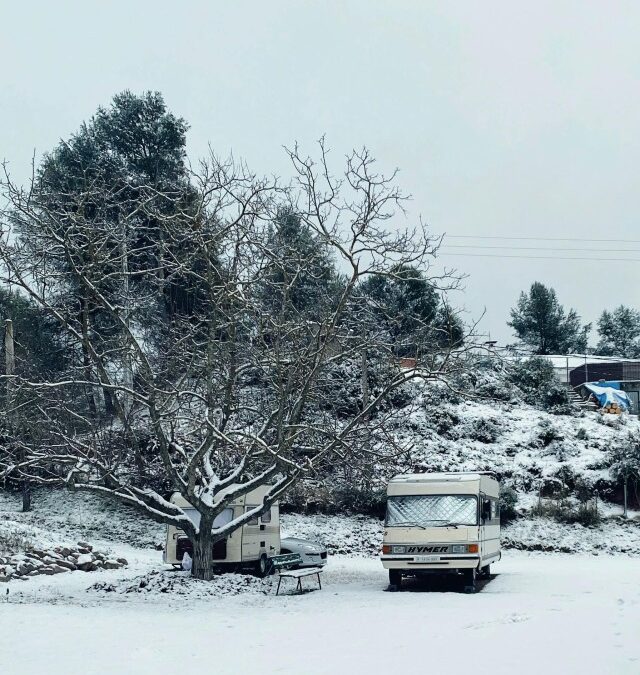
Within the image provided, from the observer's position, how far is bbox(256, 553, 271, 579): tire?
74.9ft

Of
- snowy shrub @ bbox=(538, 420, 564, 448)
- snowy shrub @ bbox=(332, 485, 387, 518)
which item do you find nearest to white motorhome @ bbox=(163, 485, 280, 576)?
snowy shrub @ bbox=(332, 485, 387, 518)

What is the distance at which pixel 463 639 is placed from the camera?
1138cm

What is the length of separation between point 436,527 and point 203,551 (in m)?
4.94

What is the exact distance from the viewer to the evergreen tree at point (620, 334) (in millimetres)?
76000

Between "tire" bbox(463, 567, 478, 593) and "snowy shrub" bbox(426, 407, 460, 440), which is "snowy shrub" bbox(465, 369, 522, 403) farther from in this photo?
"tire" bbox(463, 567, 478, 593)

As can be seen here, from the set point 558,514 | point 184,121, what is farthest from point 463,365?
point 184,121

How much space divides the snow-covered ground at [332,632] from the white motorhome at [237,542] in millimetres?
4099

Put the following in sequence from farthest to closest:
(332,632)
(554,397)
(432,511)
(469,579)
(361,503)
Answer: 1. (554,397)
2. (361,503)
3. (432,511)
4. (469,579)
5. (332,632)

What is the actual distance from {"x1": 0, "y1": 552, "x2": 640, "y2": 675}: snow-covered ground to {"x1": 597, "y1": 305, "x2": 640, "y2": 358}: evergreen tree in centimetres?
6059

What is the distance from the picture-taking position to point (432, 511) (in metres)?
19.4

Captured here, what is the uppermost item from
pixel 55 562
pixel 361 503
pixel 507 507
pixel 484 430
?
pixel 484 430

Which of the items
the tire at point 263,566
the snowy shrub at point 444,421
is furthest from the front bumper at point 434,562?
the snowy shrub at point 444,421

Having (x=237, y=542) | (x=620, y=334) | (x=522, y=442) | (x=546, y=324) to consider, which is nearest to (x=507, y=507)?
(x=522, y=442)

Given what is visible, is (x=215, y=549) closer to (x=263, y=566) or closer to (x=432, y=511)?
(x=263, y=566)
